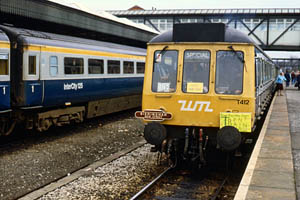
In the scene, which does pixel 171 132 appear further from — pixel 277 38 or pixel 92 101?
pixel 277 38

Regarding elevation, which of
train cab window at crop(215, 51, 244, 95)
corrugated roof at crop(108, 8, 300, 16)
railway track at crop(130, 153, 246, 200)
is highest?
corrugated roof at crop(108, 8, 300, 16)

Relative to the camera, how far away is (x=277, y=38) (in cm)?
3394

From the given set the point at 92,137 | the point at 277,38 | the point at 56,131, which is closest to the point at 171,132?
the point at 92,137

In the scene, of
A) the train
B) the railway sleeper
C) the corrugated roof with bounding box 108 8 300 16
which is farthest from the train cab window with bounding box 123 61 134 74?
the corrugated roof with bounding box 108 8 300 16

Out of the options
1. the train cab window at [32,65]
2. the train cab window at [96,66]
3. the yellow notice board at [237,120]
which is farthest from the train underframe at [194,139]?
the train cab window at [96,66]

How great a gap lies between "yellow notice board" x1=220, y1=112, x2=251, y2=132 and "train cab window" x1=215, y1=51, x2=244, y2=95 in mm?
452

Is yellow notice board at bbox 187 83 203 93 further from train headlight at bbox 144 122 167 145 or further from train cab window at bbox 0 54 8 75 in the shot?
train cab window at bbox 0 54 8 75

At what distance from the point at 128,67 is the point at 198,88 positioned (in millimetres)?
9500

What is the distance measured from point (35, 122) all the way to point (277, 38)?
2661cm

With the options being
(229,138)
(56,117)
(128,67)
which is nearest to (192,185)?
(229,138)

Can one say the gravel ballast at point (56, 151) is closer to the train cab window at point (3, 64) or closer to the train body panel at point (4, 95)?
the train body panel at point (4, 95)

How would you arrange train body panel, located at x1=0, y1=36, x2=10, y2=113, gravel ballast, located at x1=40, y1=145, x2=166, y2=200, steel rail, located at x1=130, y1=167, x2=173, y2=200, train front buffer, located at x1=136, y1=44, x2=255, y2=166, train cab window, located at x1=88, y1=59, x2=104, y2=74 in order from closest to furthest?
steel rail, located at x1=130, y1=167, x2=173, y2=200, gravel ballast, located at x1=40, y1=145, x2=166, y2=200, train front buffer, located at x1=136, y1=44, x2=255, y2=166, train body panel, located at x1=0, y1=36, x2=10, y2=113, train cab window, located at x1=88, y1=59, x2=104, y2=74

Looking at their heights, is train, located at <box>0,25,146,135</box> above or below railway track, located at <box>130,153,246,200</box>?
above

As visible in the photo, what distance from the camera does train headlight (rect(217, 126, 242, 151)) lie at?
24.2ft
